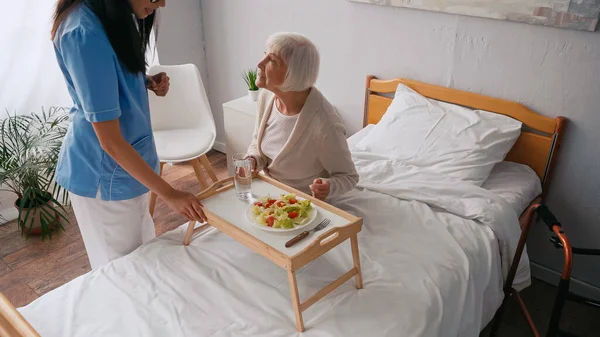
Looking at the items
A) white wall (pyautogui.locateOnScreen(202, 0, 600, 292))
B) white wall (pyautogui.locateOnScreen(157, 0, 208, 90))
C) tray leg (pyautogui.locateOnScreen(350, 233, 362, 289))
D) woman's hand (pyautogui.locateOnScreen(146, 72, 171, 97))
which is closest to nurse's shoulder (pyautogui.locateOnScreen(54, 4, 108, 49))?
woman's hand (pyautogui.locateOnScreen(146, 72, 171, 97))

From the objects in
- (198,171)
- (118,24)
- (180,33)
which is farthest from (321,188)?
(180,33)

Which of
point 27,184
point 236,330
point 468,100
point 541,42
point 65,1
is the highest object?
point 65,1

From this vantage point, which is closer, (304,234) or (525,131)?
(304,234)

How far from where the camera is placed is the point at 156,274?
1547 mm

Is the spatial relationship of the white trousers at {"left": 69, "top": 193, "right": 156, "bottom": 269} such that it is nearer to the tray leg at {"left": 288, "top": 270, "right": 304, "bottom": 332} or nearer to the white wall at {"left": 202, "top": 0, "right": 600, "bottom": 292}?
the tray leg at {"left": 288, "top": 270, "right": 304, "bottom": 332}

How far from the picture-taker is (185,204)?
1.47m

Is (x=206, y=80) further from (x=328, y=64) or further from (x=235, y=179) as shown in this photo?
(x=235, y=179)

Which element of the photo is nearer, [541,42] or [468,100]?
[541,42]

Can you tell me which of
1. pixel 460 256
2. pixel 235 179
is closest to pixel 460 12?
pixel 460 256

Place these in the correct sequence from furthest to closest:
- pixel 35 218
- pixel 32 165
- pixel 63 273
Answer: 1. pixel 35 218
2. pixel 32 165
3. pixel 63 273

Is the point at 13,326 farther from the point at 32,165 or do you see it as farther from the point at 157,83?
the point at 32,165

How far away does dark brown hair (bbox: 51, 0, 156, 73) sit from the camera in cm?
136

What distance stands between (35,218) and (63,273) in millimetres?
500

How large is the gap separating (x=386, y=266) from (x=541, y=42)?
1307 mm
